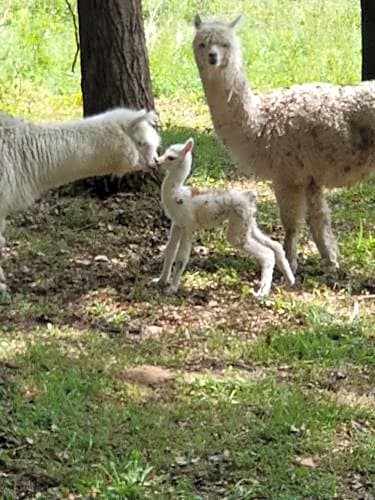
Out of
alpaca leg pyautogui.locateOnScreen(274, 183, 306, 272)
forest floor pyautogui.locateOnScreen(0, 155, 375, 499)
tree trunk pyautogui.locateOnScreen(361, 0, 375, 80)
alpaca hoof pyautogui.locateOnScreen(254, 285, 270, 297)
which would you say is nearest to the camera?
forest floor pyautogui.locateOnScreen(0, 155, 375, 499)

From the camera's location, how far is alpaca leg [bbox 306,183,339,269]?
710 cm

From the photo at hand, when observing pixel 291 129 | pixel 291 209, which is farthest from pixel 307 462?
pixel 291 129

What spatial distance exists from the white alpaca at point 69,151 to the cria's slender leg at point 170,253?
0.44m

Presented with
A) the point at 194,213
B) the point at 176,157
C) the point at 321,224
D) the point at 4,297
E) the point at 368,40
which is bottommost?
the point at 4,297

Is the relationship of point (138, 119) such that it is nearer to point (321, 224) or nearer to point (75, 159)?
point (75, 159)

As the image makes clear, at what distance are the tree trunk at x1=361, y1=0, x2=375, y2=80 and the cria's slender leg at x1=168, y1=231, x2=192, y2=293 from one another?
4076mm

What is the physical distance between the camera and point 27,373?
532cm

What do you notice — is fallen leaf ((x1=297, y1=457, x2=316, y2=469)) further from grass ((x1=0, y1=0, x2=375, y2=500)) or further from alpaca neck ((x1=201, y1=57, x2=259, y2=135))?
alpaca neck ((x1=201, y1=57, x2=259, y2=135))

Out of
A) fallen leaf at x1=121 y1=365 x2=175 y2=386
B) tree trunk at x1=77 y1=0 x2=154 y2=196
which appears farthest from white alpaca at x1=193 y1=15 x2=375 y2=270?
fallen leaf at x1=121 y1=365 x2=175 y2=386

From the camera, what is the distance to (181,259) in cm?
652

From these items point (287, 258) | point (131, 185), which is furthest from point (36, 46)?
point (287, 258)

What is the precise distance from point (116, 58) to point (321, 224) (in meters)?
2.12

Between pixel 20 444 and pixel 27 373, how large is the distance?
2.60 ft

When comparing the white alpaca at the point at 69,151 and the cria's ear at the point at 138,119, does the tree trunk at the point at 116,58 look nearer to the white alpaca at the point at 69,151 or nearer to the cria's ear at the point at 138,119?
the white alpaca at the point at 69,151
